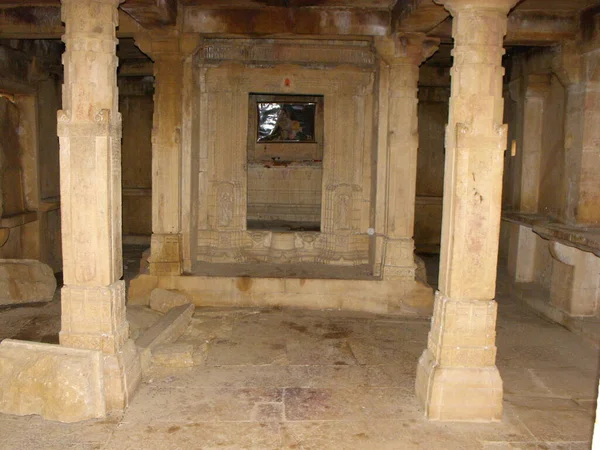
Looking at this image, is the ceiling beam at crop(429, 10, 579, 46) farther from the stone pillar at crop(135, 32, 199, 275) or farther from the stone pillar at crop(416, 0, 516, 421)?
the stone pillar at crop(135, 32, 199, 275)

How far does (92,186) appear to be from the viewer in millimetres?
5012

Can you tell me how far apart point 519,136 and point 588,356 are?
473cm

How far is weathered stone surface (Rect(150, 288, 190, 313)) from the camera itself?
25.4 feet

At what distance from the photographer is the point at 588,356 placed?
6.84m

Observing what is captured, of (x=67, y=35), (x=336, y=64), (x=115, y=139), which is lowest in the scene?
(x=115, y=139)

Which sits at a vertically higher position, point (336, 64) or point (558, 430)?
point (336, 64)

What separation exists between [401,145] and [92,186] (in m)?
4.67

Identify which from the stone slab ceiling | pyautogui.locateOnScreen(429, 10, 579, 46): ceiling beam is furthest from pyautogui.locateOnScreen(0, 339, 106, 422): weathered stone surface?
pyautogui.locateOnScreen(429, 10, 579, 46): ceiling beam

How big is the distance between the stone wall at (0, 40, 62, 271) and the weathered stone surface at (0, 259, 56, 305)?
3.03 ft

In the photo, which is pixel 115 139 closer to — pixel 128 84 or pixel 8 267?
pixel 8 267

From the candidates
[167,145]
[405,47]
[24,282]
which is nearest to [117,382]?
[167,145]

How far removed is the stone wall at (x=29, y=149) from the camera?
966cm

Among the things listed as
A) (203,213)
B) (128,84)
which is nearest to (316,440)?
(203,213)

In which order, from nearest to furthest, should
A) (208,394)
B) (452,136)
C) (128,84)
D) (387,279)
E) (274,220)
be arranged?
(452,136) → (208,394) → (387,279) → (274,220) → (128,84)
